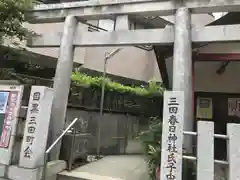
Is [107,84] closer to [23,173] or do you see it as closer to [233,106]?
[233,106]

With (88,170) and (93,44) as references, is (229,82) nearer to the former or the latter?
(93,44)

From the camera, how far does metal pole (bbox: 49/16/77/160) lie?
6602 mm

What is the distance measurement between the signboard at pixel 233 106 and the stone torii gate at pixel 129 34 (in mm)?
2786

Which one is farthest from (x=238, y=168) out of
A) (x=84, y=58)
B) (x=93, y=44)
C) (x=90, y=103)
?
(x=84, y=58)

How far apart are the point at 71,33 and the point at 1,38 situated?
75.3 inches

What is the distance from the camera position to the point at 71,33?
711 cm

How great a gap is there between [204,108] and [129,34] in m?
3.63

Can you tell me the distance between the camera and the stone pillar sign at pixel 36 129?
5.36 m

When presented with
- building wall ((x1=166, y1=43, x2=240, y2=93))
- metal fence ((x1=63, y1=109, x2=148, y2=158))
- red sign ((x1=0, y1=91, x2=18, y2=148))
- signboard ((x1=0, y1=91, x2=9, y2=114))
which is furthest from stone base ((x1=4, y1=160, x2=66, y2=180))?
building wall ((x1=166, y1=43, x2=240, y2=93))

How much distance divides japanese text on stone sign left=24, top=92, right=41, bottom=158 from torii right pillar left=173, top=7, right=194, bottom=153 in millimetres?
3074

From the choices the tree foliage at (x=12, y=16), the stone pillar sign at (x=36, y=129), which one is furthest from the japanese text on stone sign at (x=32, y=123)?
the tree foliage at (x=12, y=16)

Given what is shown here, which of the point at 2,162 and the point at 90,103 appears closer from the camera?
the point at 2,162

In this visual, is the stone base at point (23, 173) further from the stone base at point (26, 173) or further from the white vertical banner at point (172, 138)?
the white vertical banner at point (172, 138)

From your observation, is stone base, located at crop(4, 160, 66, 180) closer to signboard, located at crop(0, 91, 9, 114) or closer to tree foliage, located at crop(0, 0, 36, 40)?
signboard, located at crop(0, 91, 9, 114)
